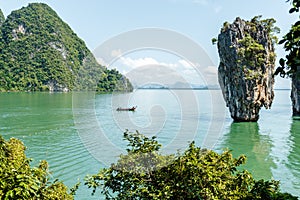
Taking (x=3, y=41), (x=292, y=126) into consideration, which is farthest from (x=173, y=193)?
(x=3, y=41)

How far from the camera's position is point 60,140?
877 inches

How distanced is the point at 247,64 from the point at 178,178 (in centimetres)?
2883

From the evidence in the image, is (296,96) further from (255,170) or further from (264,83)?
(255,170)

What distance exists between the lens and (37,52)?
115688 mm

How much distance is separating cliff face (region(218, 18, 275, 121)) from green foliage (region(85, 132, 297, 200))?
27.4 m

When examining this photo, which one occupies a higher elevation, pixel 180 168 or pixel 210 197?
pixel 180 168

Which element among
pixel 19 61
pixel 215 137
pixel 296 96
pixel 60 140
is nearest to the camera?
pixel 60 140

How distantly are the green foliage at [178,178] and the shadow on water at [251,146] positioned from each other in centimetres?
1017

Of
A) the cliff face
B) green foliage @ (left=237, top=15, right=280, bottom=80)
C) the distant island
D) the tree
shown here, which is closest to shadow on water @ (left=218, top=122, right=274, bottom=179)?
the cliff face

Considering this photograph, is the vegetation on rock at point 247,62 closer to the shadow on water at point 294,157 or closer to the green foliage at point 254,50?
the green foliage at point 254,50

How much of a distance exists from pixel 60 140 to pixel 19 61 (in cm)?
9992

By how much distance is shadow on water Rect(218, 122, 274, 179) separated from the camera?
610 inches

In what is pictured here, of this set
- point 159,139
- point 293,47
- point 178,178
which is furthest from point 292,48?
point 159,139

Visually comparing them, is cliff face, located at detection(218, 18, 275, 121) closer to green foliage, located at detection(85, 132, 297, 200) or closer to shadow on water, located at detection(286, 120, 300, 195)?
shadow on water, located at detection(286, 120, 300, 195)
